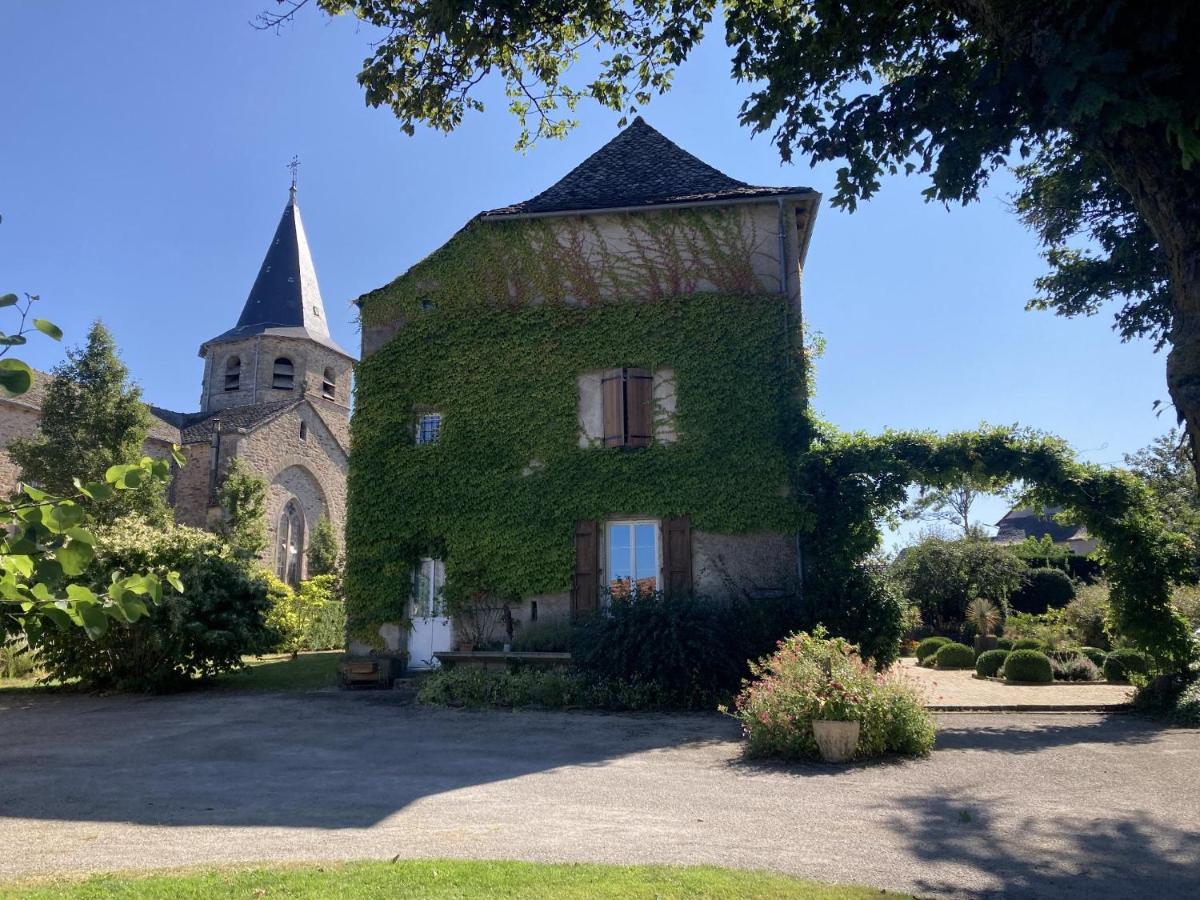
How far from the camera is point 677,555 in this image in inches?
513

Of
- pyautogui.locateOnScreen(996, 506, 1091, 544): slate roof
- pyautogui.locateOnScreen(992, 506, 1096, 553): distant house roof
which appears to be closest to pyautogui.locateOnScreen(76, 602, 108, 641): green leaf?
pyautogui.locateOnScreen(992, 506, 1096, 553): distant house roof

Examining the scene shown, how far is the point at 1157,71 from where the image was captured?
3.83 meters

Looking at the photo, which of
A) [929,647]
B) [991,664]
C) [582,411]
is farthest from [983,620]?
[582,411]

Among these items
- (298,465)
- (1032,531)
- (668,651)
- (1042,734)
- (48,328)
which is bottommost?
(1042,734)

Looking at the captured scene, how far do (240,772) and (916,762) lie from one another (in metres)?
5.84

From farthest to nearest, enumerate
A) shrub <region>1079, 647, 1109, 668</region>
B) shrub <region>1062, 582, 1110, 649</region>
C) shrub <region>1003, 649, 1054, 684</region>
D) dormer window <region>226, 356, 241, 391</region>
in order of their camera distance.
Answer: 1. dormer window <region>226, 356, 241, 391</region>
2. shrub <region>1062, 582, 1110, 649</region>
3. shrub <region>1079, 647, 1109, 668</region>
4. shrub <region>1003, 649, 1054, 684</region>

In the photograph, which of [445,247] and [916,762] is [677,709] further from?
[445,247]

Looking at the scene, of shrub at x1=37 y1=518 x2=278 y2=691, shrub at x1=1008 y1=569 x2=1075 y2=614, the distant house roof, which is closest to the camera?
shrub at x1=37 y1=518 x2=278 y2=691

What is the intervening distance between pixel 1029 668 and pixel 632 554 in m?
6.95

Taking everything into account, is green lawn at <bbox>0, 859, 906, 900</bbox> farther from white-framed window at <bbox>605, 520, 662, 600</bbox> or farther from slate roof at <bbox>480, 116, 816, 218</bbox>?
A: slate roof at <bbox>480, 116, 816, 218</bbox>

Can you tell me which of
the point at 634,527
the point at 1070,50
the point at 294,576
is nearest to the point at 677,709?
the point at 634,527

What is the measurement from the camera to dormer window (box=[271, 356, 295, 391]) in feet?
114

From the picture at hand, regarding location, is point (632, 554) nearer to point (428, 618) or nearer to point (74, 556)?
point (428, 618)

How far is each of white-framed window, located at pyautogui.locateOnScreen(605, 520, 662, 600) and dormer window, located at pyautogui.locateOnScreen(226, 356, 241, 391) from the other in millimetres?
27174
